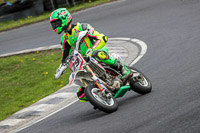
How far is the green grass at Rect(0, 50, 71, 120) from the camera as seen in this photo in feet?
35.2

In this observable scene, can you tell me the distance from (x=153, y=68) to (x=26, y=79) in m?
4.50

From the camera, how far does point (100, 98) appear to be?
280 inches

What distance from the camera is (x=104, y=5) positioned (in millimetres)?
21875

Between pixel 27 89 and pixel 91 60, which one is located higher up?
pixel 91 60

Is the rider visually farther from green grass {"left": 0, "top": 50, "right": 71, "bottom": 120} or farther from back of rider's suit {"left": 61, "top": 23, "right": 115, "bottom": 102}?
green grass {"left": 0, "top": 50, "right": 71, "bottom": 120}

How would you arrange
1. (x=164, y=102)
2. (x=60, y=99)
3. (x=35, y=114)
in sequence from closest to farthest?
(x=164, y=102), (x=35, y=114), (x=60, y=99)

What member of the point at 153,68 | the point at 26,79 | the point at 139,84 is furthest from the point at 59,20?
the point at 26,79

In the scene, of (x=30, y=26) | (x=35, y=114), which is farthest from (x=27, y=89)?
(x=30, y=26)

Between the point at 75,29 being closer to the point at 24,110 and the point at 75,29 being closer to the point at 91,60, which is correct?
the point at 91,60

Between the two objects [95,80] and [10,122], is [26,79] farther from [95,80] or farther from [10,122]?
[95,80]

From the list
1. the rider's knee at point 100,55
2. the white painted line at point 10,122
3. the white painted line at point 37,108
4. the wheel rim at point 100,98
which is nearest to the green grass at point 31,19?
the white painted line at point 37,108

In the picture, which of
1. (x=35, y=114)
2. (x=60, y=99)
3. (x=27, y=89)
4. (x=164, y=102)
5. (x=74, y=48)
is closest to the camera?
(x=164, y=102)

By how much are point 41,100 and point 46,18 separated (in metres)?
13.4

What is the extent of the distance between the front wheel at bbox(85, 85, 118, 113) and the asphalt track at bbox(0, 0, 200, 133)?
15cm
